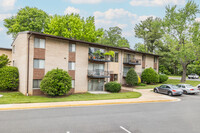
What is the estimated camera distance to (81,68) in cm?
2156

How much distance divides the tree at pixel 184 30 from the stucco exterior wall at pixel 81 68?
79.7ft

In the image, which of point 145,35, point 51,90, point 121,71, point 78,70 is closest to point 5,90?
point 51,90

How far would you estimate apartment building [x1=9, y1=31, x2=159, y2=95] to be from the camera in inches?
693

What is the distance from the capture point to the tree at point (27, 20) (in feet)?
118

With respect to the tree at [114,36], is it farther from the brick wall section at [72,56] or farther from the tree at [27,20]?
the brick wall section at [72,56]

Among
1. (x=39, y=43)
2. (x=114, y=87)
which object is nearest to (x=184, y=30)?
(x=114, y=87)

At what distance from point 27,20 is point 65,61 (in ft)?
81.3

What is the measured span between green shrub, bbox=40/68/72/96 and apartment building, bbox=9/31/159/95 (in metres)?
1.65

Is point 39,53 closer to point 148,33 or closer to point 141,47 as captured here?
point 148,33

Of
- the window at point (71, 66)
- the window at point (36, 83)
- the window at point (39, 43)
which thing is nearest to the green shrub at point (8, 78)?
the window at point (36, 83)

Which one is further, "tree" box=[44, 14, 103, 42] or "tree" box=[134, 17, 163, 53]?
"tree" box=[134, 17, 163, 53]

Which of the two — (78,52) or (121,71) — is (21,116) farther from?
(121,71)


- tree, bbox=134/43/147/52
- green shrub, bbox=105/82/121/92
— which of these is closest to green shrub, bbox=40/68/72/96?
green shrub, bbox=105/82/121/92

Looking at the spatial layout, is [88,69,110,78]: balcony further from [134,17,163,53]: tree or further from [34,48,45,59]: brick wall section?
[134,17,163,53]: tree
